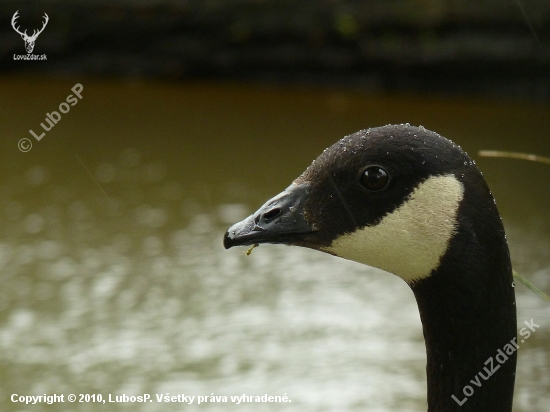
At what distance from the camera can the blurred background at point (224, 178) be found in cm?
345

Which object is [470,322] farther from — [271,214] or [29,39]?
[29,39]

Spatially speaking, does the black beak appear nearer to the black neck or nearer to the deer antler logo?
the black neck

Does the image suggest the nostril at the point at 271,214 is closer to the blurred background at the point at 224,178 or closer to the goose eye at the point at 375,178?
the goose eye at the point at 375,178

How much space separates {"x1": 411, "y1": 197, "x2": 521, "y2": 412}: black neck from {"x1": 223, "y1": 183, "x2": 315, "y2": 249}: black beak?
12.2 inches

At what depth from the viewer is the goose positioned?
1.75 meters

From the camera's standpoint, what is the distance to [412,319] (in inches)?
149

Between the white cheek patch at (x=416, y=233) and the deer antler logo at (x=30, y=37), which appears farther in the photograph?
the deer antler logo at (x=30, y=37)

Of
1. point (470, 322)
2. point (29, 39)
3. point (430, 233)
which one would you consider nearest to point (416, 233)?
point (430, 233)

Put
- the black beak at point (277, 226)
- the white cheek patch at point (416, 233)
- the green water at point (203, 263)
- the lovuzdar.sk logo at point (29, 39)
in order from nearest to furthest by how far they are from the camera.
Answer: the white cheek patch at point (416, 233)
the black beak at point (277, 226)
the green water at point (203, 263)
the lovuzdar.sk logo at point (29, 39)

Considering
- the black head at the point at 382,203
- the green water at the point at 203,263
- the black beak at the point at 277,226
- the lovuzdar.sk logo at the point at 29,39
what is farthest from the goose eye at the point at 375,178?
the lovuzdar.sk logo at the point at 29,39

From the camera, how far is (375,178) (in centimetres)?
179

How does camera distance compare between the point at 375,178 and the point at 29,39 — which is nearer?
the point at 375,178

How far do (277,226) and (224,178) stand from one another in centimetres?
343

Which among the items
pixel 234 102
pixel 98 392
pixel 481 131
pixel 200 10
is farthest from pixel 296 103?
pixel 98 392
